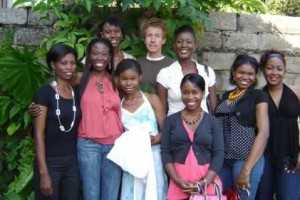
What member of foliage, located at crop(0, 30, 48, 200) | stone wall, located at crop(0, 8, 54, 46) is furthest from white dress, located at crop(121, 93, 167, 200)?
stone wall, located at crop(0, 8, 54, 46)

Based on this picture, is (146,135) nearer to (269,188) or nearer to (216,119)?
(216,119)

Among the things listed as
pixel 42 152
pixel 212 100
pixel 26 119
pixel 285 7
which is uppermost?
pixel 285 7

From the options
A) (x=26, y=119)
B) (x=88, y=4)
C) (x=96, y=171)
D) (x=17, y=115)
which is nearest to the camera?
(x=96, y=171)

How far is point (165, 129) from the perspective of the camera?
4750 millimetres

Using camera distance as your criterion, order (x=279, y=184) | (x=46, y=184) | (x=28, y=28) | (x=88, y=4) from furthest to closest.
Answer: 1. (x=28, y=28)
2. (x=88, y=4)
3. (x=279, y=184)
4. (x=46, y=184)

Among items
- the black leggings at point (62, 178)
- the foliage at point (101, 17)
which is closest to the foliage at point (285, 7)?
the foliage at point (101, 17)

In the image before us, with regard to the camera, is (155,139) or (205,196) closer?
(205,196)

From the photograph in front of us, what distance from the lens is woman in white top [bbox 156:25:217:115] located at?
501 cm

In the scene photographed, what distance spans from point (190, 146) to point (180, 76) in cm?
68

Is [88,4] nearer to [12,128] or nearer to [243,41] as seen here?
[12,128]

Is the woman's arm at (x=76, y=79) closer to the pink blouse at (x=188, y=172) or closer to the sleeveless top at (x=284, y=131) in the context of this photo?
the pink blouse at (x=188, y=172)

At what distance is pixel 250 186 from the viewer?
4.81 meters

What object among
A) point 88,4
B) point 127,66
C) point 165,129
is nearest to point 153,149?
point 165,129

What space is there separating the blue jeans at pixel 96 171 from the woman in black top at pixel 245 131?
87 centimetres
